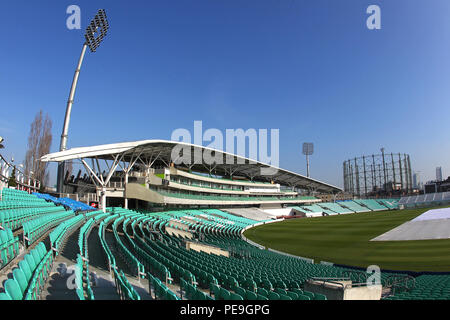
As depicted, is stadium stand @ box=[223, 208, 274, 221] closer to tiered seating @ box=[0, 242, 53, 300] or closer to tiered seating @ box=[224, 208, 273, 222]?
tiered seating @ box=[224, 208, 273, 222]

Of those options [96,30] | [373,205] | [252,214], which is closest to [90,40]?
[96,30]

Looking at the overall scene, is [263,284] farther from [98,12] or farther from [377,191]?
[377,191]

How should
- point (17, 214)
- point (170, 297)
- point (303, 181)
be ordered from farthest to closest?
1. point (303, 181)
2. point (17, 214)
3. point (170, 297)

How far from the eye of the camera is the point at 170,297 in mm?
5383

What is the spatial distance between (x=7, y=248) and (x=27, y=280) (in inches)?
75.7

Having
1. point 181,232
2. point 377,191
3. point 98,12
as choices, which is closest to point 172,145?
point 181,232

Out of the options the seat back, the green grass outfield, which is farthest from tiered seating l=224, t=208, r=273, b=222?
the seat back

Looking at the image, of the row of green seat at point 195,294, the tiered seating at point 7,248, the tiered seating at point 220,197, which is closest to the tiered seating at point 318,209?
the tiered seating at point 220,197

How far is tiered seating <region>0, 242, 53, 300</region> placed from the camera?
3709 millimetres

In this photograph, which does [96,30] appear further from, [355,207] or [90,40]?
[355,207]

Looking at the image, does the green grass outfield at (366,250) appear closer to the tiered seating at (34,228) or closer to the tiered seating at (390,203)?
the tiered seating at (34,228)

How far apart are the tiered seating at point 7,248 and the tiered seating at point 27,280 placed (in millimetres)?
513
